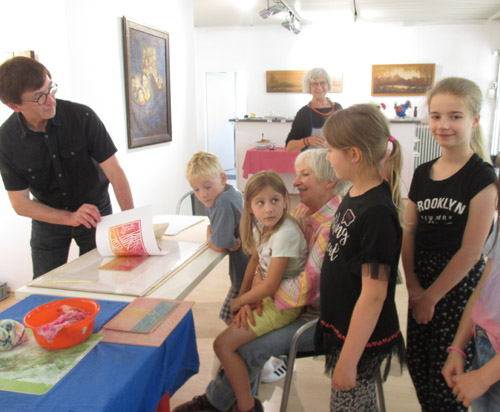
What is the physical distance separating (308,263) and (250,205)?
29 centimetres

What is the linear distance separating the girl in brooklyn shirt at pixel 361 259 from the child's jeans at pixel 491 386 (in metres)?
0.23

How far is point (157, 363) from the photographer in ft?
3.30

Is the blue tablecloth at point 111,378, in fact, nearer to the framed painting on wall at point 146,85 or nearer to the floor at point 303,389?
the floor at point 303,389

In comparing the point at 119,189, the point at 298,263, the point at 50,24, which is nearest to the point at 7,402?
the point at 298,263

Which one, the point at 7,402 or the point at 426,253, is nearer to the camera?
the point at 7,402

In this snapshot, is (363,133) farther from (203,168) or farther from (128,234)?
(128,234)

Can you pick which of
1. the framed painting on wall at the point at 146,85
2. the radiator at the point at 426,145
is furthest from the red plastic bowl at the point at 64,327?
the radiator at the point at 426,145

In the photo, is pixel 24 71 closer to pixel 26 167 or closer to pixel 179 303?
pixel 26 167

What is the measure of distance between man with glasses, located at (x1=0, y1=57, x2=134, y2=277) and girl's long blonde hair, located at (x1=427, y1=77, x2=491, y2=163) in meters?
1.24

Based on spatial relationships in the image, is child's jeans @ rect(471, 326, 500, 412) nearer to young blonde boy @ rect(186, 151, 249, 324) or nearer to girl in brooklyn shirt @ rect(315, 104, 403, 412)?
girl in brooklyn shirt @ rect(315, 104, 403, 412)

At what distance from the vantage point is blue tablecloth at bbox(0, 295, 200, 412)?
0.80m

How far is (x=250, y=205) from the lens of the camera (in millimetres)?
1494

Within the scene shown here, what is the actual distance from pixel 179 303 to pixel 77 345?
0.31 m

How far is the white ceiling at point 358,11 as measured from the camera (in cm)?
605
